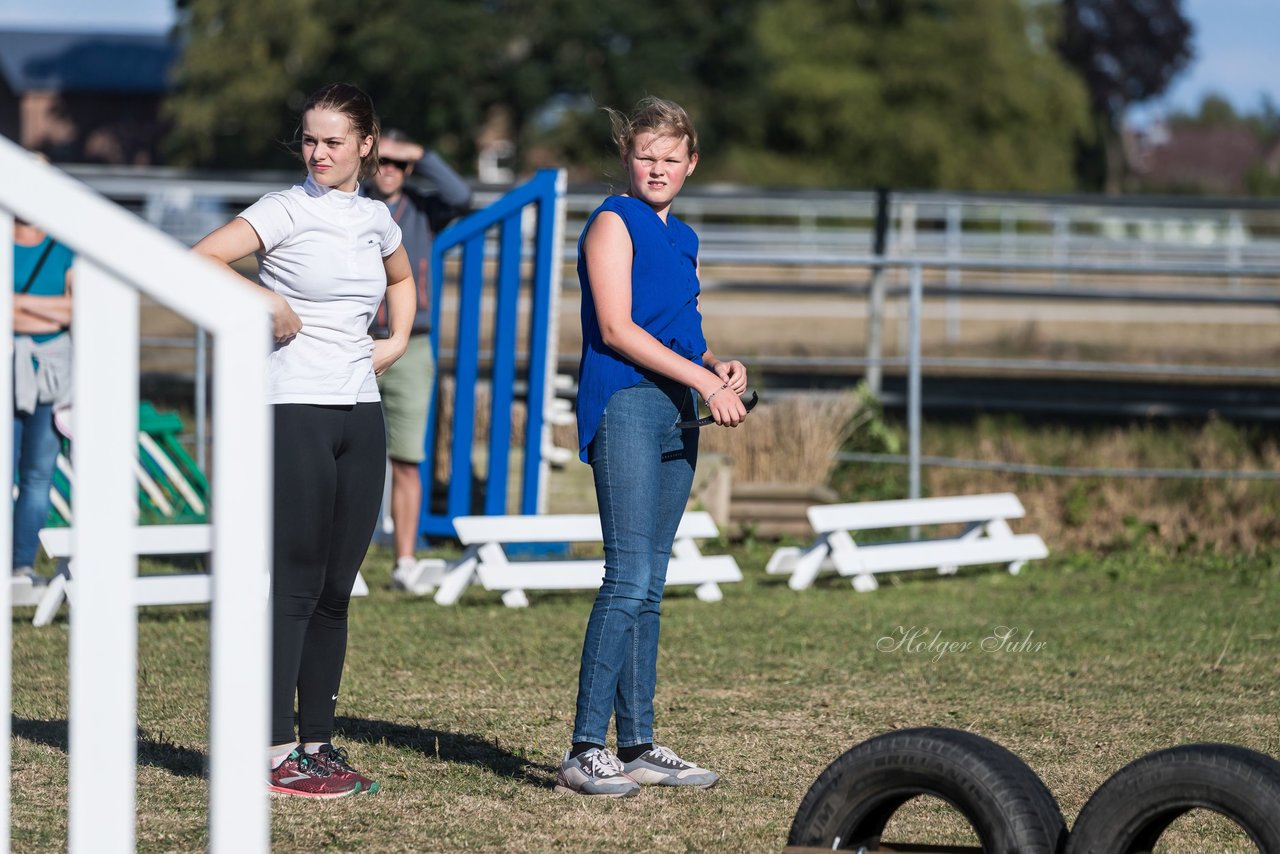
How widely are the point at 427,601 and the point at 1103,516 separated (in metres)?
3.82

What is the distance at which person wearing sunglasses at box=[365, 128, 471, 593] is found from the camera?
6977 mm

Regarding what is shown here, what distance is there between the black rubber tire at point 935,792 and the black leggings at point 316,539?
1309 mm

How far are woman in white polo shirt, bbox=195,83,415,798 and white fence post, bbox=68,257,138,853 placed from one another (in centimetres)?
145

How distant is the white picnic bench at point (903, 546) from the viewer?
718cm

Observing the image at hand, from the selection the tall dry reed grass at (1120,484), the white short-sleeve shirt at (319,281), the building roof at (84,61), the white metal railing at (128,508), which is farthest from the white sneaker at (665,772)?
the building roof at (84,61)

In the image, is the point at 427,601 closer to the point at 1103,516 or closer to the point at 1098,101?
the point at 1103,516

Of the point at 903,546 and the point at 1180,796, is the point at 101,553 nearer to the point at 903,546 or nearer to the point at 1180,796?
the point at 1180,796

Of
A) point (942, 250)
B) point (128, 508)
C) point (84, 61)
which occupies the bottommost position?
point (128, 508)

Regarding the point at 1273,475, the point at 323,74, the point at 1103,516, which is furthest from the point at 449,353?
the point at 323,74

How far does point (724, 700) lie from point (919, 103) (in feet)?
137

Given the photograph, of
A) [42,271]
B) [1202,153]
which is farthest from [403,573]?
[1202,153]

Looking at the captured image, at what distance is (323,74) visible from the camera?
144ft

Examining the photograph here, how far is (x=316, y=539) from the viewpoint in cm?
376

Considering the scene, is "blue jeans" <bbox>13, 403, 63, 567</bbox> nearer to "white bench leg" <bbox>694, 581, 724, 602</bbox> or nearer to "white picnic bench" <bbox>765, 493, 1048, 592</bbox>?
"white bench leg" <bbox>694, 581, 724, 602</bbox>
